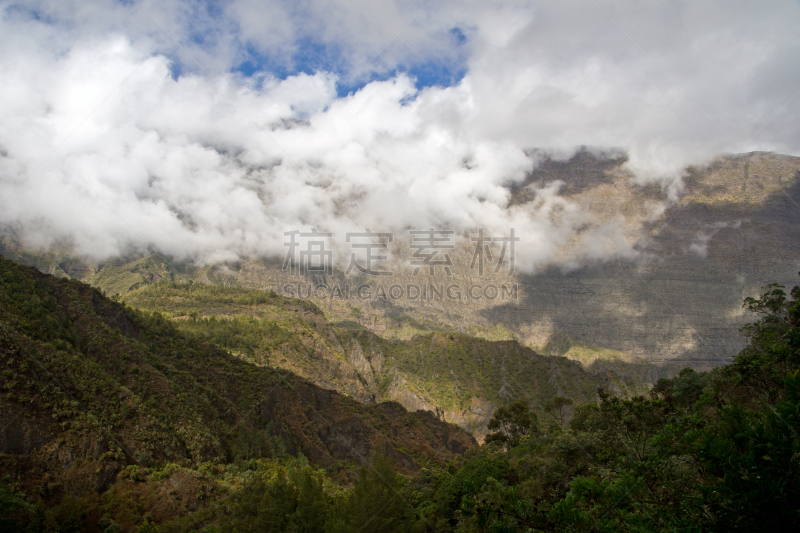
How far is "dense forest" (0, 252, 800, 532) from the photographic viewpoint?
741cm

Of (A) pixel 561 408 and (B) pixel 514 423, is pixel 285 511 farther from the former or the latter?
(A) pixel 561 408

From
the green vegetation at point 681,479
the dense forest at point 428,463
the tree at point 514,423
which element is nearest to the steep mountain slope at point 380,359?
the tree at point 514,423

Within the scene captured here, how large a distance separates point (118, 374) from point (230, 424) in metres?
18.0

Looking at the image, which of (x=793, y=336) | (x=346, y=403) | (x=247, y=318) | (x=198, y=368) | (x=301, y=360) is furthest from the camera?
(x=247, y=318)

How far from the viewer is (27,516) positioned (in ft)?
97.7

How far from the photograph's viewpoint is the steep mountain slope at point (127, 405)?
1470 inches

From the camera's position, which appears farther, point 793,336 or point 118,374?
point 118,374

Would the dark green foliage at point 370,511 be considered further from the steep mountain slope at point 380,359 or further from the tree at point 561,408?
the steep mountain slope at point 380,359

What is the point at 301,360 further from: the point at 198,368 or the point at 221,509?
the point at 221,509

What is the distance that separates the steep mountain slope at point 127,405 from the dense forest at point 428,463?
28 cm

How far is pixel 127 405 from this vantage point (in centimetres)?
4631

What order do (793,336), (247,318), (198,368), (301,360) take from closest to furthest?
(793,336) < (198,368) < (301,360) < (247,318)

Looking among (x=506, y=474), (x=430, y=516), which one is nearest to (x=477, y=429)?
(x=506, y=474)

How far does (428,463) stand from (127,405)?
48.5 metres
